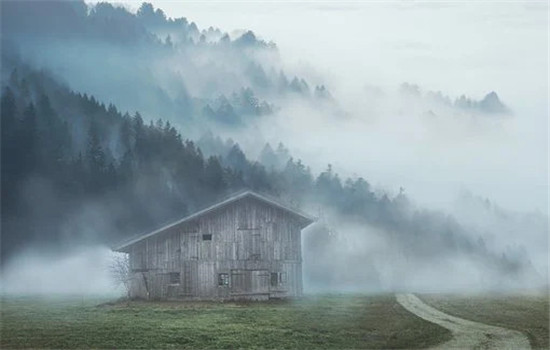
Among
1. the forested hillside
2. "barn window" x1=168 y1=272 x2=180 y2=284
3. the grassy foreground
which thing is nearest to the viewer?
the grassy foreground

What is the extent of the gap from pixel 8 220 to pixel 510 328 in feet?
327

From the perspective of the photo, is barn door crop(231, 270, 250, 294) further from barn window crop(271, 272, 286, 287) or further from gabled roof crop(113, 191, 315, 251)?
gabled roof crop(113, 191, 315, 251)

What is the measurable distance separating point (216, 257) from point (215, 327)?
64.7ft

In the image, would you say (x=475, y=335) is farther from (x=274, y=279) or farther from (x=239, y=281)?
(x=239, y=281)

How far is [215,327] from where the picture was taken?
36781 millimetres

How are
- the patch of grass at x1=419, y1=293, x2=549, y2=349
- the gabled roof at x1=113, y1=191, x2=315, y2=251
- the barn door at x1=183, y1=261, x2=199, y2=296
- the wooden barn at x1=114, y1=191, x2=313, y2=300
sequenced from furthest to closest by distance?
the wooden barn at x1=114, y1=191, x2=313, y2=300
the barn door at x1=183, y1=261, x2=199, y2=296
the gabled roof at x1=113, y1=191, x2=315, y2=251
the patch of grass at x1=419, y1=293, x2=549, y2=349

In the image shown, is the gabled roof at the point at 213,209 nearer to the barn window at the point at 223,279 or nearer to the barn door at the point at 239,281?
the barn window at the point at 223,279

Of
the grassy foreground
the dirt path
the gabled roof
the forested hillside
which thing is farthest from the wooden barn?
the forested hillside

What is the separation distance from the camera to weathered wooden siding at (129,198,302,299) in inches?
2207

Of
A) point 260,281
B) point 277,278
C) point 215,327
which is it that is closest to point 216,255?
point 260,281

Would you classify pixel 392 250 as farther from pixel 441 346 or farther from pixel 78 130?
pixel 441 346

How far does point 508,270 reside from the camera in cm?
14850

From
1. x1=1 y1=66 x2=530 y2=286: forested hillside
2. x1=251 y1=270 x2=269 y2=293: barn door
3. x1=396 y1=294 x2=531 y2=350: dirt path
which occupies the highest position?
x1=1 y1=66 x2=530 y2=286: forested hillside

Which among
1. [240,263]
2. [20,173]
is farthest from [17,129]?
[240,263]
